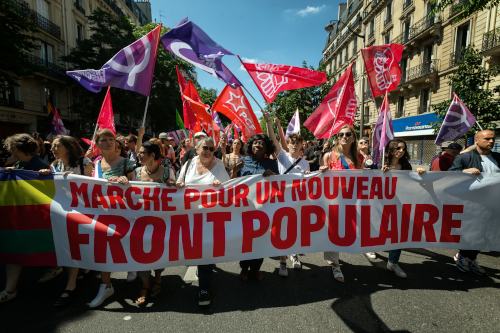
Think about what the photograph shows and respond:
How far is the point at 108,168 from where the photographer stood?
315cm

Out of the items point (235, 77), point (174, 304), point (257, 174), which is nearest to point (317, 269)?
point (257, 174)

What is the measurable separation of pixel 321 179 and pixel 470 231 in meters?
1.92

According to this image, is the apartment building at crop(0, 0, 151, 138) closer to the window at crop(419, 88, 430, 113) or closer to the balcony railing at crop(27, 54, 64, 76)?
the balcony railing at crop(27, 54, 64, 76)

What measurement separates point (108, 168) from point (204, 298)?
1747 millimetres

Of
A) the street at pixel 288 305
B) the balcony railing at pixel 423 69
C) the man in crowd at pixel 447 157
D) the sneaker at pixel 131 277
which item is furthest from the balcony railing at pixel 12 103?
the balcony railing at pixel 423 69

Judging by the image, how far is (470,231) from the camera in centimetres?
340

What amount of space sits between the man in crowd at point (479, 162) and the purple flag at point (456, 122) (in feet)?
5.23

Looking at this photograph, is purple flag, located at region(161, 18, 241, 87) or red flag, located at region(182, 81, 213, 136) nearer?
purple flag, located at region(161, 18, 241, 87)

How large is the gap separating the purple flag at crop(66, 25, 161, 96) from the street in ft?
8.68

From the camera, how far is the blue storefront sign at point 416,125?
20416 mm

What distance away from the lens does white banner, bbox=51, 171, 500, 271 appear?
301cm

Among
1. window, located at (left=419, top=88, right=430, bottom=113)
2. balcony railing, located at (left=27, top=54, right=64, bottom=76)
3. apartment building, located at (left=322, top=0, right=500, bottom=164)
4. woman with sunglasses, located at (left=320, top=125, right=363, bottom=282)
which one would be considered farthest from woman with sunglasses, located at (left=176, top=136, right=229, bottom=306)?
window, located at (left=419, top=88, right=430, bottom=113)

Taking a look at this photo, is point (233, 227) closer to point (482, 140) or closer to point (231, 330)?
point (231, 330)

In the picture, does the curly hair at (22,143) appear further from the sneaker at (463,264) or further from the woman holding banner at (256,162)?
the sneaker at (463,264)
